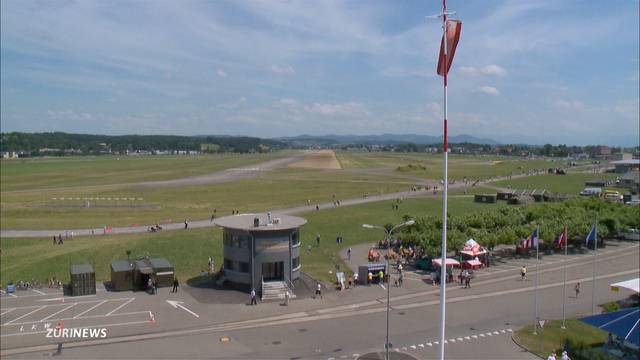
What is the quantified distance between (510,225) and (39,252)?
49913 mm

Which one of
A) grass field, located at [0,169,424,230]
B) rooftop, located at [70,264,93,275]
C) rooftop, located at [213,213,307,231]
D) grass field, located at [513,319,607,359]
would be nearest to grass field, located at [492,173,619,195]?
grass field, located at [0,169,424,230]

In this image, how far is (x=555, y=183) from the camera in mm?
124750

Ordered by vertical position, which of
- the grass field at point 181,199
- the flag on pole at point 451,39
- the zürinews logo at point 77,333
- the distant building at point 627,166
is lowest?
the zürinews logo at point 77,333

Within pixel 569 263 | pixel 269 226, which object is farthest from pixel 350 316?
pixel 569 263

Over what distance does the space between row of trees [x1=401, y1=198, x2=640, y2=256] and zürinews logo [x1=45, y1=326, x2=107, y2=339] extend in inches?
1090

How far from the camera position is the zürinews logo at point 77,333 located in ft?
98.4

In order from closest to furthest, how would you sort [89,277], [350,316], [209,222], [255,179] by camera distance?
[350,316]
[89,277]
[209,222]
[255,179]

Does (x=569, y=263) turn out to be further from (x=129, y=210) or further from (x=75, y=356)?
(x=129, y=210)

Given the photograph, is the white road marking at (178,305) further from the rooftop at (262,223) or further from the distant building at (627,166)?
the distant building at (627,166)

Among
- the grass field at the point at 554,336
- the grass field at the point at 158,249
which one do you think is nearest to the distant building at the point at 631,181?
the grass field at the point at 158,249

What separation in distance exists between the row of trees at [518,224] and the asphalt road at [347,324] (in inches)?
205

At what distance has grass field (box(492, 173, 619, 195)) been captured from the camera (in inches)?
4476

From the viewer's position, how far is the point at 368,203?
89.9 metres

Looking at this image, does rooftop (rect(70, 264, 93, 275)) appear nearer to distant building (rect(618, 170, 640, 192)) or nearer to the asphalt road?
the asphalt road
